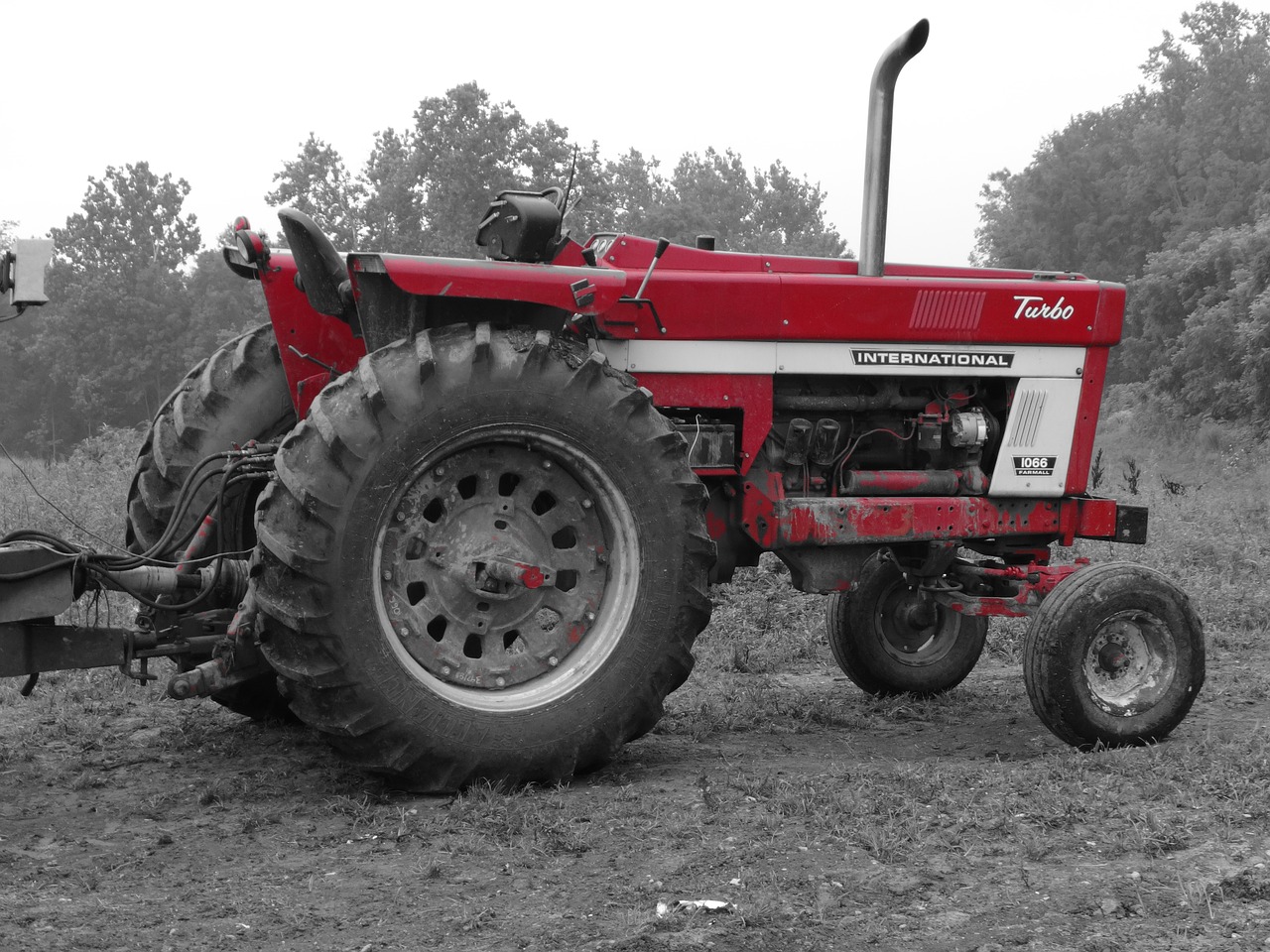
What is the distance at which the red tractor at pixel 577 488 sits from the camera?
4.05 m

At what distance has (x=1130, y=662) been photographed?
5.03 meters

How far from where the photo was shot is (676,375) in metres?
4.94

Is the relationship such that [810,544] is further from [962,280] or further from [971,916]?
[971,916]

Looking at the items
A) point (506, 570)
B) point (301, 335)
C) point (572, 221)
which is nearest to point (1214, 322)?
point (572, 221)

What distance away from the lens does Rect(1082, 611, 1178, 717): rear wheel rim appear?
4.96 meters

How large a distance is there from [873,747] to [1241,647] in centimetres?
330

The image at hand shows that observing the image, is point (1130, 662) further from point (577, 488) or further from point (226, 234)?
point (226, 234)

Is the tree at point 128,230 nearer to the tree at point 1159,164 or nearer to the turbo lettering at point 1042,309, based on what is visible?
the tree at point 1159,164

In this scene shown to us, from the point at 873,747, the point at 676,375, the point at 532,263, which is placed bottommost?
the point at 873,747

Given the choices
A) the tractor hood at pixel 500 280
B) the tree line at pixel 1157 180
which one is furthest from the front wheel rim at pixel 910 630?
the tree line at pixel 1157 180

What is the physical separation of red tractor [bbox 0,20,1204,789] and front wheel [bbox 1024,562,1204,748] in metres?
0.01

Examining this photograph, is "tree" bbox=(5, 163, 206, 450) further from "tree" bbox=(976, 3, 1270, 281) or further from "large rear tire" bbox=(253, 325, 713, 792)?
"large rear tire" bbox=(253, 325, 713, 792)

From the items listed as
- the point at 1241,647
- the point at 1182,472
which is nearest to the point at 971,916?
the point at 1241,647

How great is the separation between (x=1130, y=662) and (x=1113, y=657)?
115 mm
